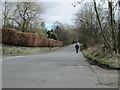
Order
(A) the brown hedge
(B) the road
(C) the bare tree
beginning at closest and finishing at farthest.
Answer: (B) the road → (A) the brown hedge → (C) the bare tree

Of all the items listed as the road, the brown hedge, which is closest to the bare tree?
the brown hedge

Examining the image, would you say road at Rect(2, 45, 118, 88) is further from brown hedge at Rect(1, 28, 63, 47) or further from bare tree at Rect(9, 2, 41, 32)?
bare tree at Rect(9, 2, 41, 32)

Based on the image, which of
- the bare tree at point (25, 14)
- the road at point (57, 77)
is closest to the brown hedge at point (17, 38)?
the bare tree at point (25, 14)

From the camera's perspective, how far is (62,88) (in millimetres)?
8539

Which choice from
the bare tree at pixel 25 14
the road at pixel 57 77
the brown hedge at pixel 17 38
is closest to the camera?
the road at pixel 57 77

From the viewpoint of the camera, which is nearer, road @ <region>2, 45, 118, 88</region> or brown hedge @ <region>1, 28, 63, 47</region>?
road @ <region>2, 45, 118, 88</region>

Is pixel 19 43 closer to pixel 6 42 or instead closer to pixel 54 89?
pixel 6 42

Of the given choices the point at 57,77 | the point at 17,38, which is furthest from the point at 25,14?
the point at 57,77

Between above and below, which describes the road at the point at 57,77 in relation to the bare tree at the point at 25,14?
below

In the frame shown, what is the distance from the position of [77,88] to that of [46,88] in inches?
41.3

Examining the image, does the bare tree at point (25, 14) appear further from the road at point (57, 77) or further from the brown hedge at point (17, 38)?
the road at point (57, 77)

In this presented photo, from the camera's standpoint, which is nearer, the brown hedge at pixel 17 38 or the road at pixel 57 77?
the road at pixel 57 77

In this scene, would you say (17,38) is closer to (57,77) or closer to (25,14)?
(25,14)

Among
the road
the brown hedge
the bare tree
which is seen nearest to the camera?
the road
